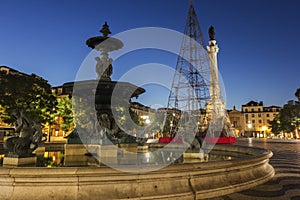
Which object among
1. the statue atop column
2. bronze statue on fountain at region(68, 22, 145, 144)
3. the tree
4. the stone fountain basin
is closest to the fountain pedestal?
the stone fountain basin

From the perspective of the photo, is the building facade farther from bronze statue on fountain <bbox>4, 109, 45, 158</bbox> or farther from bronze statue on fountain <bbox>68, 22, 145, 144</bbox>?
bronze statue on fountain <bbox>4, 109, 45, 158</bbox>

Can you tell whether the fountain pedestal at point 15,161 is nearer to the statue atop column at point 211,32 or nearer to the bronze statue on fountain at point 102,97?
the bronze statue on fountain at point 102,97

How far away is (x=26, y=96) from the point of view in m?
27.0

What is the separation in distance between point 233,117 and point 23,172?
345ft

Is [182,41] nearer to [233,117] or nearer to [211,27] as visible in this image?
[211,27]

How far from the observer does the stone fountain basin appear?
4.51 meters

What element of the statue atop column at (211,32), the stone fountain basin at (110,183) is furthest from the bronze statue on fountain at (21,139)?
the statue atop column at (211,32)

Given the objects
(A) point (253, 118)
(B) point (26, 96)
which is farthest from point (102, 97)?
(A) point (253, 118)

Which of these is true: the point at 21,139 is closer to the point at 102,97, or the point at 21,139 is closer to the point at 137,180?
the point at 137,180

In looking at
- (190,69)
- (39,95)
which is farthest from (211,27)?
(39,95)

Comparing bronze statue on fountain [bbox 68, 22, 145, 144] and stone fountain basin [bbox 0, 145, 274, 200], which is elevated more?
bronze statue on fountain [bbox 68, 22, 145, 144]

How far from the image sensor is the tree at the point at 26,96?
25.1m

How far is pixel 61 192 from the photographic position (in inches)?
179

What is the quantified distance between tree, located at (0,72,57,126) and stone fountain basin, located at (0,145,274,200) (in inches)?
826
